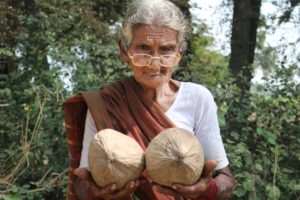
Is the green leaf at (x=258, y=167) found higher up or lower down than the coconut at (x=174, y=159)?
lower down

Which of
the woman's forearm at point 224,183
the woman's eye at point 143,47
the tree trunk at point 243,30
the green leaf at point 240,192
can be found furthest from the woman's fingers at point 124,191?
the tree trunk at point 243,30

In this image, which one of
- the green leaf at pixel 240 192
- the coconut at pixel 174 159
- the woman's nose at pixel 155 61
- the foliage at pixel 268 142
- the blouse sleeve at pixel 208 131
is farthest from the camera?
the foliage at pixel 268 142

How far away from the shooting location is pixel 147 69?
2.10m

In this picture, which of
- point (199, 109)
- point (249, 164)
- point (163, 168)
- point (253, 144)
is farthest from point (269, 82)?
point (163, 168)

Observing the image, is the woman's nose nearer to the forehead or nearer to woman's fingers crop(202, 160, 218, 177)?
the forehead

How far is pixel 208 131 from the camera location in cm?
218

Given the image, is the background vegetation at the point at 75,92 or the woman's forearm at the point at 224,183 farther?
the background vegetation at the point at 75,92

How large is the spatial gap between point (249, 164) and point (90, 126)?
197 cm

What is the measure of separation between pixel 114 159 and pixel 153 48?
51 centimetres

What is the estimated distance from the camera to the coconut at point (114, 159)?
5.94 ft

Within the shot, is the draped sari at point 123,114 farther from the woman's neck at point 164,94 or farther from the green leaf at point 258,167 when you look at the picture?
the green leaf at point 258,167

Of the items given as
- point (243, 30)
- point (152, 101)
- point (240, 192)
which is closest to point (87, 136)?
point (152, 101)

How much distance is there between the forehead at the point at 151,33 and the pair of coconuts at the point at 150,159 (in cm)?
41

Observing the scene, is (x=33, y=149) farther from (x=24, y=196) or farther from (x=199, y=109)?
(x=199, y=109)
